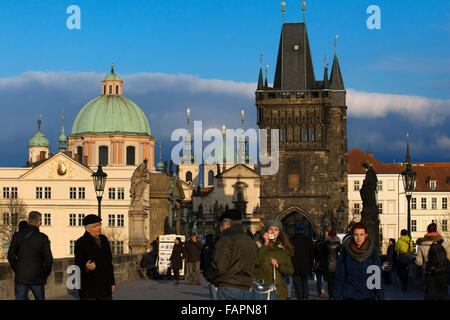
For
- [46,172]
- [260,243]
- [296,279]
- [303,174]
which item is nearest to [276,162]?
[303,174]

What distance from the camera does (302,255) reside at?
14.5 meters

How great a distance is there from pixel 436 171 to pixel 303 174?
21976 mm

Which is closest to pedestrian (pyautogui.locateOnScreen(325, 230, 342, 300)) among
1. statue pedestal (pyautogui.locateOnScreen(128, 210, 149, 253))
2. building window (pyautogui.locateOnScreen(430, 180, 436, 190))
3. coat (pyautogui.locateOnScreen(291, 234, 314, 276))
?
coat (pyautogui.locateOnScreen(291, 234, 314, 276))

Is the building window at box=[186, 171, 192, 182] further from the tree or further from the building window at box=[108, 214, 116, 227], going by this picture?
the tree

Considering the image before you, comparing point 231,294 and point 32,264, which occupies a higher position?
point 32,264

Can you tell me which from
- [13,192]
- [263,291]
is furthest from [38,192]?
[263,291]

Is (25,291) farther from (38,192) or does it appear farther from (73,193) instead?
(38,192)

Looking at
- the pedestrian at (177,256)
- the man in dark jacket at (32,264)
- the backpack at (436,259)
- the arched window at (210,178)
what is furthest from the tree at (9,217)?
the arched window at (210,178)

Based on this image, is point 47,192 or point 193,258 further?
point 47,192

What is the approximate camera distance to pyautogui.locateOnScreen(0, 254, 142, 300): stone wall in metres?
15.0

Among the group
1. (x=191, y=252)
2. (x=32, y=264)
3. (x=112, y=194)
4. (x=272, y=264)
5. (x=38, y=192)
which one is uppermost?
(x=272, y=264)

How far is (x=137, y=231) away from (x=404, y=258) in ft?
38.6

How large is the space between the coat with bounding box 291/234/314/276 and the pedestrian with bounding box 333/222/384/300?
5.63 m
